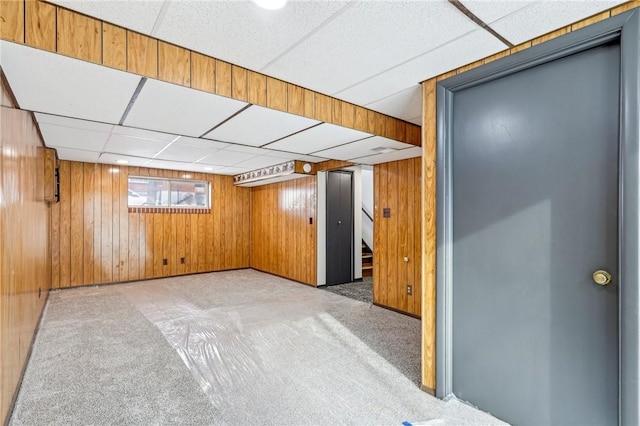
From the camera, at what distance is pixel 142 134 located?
3365 millimetres

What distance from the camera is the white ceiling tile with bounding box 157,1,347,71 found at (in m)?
1.51

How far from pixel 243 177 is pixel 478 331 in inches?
214

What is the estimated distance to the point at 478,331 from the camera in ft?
6.88

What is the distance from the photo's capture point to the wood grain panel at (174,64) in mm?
1871

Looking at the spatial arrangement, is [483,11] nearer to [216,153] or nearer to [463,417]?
[463,417]

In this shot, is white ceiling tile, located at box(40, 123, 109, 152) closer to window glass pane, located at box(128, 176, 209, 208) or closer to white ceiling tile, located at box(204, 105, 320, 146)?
white ceiling tile, located at box(204, 105, 320, 146)

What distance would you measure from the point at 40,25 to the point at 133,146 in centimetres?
261

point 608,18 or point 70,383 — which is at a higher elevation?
point 608,18

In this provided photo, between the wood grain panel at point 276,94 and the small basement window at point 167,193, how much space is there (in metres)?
4.75

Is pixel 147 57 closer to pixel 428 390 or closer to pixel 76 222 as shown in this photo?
pixel 428 390

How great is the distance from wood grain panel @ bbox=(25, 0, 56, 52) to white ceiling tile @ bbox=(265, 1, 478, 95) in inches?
43.9

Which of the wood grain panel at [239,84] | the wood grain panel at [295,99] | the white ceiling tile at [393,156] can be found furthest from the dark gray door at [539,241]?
the white ceiling tile at [393,156]

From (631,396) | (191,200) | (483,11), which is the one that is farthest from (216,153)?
(631,396)

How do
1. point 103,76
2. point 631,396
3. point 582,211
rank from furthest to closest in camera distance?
point 103,76 → point 582,211 → point 631,396
